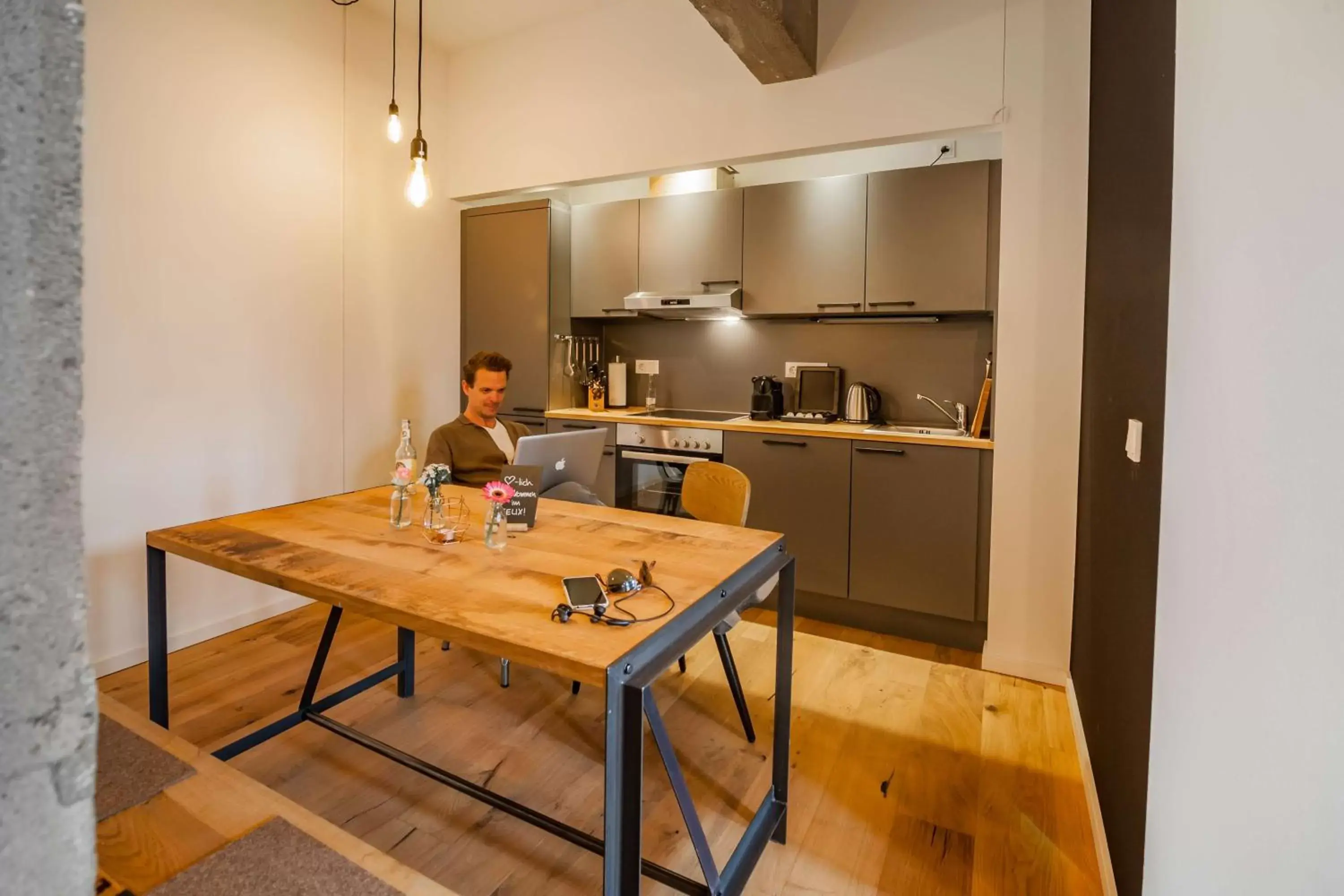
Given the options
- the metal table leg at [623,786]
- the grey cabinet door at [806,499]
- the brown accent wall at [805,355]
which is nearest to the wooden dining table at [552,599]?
the metal table leg at [623,786]

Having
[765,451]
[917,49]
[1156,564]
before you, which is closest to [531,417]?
[765,451]

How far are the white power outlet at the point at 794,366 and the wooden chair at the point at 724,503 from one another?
63.9 inches

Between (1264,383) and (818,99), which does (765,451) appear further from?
(1264,383)

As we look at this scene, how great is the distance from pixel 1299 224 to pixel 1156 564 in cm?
62

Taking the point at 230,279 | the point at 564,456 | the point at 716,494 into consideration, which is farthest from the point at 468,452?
the point at 230,279

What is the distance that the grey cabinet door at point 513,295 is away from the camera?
164 inches

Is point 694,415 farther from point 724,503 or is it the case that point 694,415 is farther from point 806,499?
point 724,503

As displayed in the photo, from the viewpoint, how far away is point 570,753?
221 centimetres

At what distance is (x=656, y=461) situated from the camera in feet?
12.5

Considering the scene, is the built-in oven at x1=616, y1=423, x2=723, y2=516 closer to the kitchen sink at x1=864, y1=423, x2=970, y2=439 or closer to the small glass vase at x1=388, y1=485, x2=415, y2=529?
the kitchen sink at x1=864, y1=423, x2=970, y2=439

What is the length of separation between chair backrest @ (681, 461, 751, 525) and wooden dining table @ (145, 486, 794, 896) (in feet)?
1.28

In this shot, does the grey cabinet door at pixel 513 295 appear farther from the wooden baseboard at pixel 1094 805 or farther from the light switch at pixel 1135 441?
the light switch at pixel 1135 441

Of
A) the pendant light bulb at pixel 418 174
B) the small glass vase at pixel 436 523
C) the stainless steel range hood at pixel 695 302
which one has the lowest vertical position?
the small glass vase at pixel 436 523

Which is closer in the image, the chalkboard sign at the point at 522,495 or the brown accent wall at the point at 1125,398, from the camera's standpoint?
the brown accent wall at the point at 1125,398
